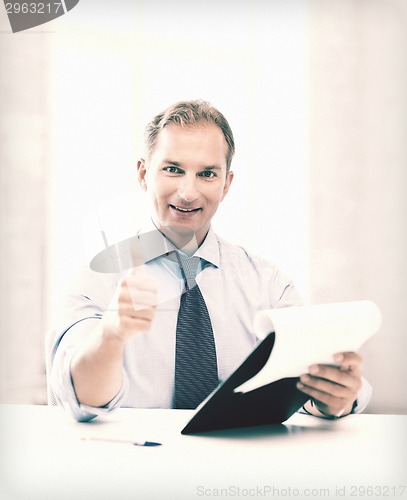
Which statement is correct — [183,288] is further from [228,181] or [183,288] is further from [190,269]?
[228,181]

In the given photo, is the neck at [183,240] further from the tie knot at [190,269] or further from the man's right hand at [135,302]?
the man's right hand at [135,302]

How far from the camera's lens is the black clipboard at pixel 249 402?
47cm

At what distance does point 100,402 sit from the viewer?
23.0 inches

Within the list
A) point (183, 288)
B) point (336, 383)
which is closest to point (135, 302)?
point (336, 383)

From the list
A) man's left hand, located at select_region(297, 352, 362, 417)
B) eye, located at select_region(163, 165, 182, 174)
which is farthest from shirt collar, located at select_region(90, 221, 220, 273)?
man's left hand, located at select_region(297, 352, 362, 417)

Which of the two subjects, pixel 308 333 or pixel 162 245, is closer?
pixel 308 333

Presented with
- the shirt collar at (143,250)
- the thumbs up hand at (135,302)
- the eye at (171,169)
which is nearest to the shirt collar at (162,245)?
the shirt collar at (143,250)

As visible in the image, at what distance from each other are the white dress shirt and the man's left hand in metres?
0.08

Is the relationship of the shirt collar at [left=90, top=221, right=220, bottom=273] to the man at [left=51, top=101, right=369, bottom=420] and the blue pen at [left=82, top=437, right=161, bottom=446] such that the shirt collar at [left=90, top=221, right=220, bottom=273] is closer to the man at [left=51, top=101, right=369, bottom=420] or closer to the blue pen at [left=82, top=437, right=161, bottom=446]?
the man at [left=51, top=101, right=369, bottom=420]

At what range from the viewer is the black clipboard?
1.53ft

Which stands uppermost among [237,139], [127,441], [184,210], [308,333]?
[237,139]

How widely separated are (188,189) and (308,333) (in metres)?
0.45

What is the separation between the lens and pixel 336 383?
1.93 ft

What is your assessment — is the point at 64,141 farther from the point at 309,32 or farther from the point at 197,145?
the point at 309,32
